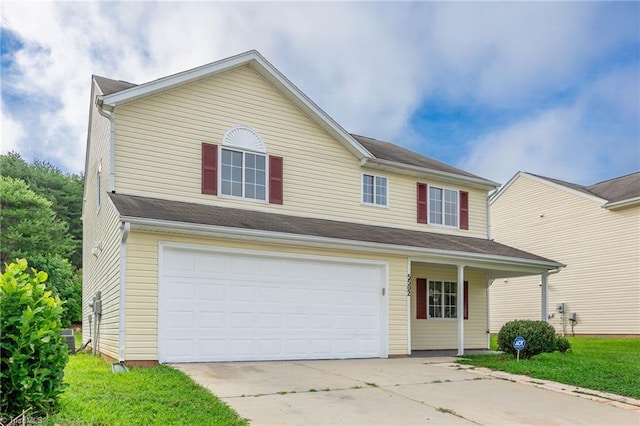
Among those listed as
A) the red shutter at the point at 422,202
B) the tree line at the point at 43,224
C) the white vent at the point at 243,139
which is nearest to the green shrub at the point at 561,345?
the red shutter at the point at 422,202

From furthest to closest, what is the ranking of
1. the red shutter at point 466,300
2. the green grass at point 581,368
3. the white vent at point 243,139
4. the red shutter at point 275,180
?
1. the red shutter at point 466,300
2. the red shutter at point 275,180
3. the white vent at point 243,139
4. the green grass at point 581,368

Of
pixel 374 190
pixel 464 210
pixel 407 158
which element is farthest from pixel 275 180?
pixel 464 210

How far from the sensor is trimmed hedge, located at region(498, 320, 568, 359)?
472 inches

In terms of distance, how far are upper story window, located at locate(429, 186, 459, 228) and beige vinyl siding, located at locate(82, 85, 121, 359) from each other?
29.8ft

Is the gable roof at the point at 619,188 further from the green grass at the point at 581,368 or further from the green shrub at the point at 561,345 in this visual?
the green shrub at the point at 561,345

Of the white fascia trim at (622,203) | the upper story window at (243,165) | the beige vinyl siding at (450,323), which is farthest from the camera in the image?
the white fascia trim at (622,203)

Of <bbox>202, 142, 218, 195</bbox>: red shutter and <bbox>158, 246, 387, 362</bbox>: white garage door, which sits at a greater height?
<bbox>202, 142, 218, 195</bbox>: red shutter

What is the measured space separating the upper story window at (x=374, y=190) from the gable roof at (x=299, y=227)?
0.84 metres

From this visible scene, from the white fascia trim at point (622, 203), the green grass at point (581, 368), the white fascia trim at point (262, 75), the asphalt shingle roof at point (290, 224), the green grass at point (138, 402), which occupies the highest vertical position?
the white fascia trim at point (262, 75)

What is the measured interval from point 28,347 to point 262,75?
32.1ft

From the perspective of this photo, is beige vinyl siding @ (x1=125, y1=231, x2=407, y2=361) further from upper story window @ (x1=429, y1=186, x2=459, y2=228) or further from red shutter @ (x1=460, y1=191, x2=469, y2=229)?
red shutter @ (x1=460, y1=191, x2=469, y2=229)

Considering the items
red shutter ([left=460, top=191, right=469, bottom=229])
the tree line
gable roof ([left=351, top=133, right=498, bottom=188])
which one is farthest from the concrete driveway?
the tree line

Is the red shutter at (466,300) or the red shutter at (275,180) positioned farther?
the red shutter at (466,300)

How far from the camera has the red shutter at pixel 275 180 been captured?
43.1 feet
